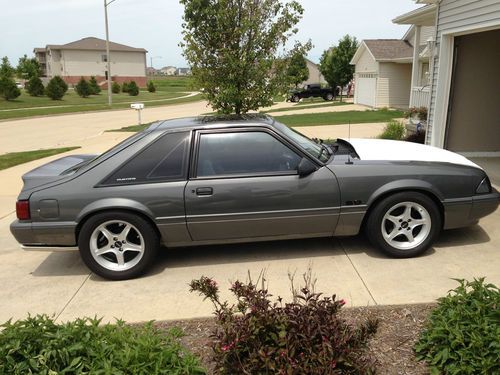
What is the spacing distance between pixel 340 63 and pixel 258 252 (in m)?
40.4

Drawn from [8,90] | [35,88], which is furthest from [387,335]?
[35,88]

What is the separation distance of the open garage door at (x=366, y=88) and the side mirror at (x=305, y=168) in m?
28.1

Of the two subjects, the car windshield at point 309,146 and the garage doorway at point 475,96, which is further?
the garage doorway at point 475,96

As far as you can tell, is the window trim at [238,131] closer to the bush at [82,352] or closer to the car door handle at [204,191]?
the car door handle at [204,191]

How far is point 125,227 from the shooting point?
4379 millimetres

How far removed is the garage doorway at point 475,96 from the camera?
8758mm

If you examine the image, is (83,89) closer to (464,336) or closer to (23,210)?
Result: (23,210)

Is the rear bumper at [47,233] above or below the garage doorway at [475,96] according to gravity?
below

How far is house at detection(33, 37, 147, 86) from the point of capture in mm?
81438

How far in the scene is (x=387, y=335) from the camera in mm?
3166

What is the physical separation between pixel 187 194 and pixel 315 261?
56.4 inches

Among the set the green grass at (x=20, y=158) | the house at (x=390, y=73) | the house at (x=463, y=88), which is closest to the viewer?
the house at (x=463, y=88)

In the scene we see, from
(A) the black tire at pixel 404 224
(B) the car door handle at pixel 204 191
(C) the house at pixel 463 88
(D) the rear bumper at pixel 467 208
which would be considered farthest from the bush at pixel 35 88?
(D) the rear bumper at pixel 467 208

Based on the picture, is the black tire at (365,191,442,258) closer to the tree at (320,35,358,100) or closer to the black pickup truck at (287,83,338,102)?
the tree at (320,35,358,100)
